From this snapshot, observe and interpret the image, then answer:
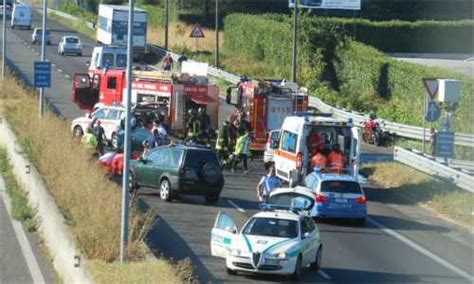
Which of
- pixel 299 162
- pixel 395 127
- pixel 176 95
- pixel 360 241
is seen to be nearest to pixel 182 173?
pixel 299 162

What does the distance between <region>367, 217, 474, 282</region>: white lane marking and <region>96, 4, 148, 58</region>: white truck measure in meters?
41.6

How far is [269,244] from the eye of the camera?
2153 cm

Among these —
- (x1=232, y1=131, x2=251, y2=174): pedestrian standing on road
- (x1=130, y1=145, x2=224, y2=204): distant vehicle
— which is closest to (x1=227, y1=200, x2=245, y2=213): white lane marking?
(x1=130, y1=145, x2=224, y2=204): distant vehicle

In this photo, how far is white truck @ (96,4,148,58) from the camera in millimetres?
69938

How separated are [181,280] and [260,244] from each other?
446 centimetres

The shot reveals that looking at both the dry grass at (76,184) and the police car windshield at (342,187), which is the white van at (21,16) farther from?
the police car windshield at (342,187)

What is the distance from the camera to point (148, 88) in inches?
1768

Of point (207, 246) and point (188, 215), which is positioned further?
point (188, 215)

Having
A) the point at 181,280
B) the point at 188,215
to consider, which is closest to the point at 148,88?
the point at 188,215

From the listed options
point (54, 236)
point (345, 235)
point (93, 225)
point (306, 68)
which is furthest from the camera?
point (306, 68)

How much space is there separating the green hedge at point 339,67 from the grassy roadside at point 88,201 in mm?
17096

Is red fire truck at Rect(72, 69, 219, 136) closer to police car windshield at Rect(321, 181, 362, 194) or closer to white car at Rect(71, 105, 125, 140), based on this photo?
white car at Rect(71, 105, 125, 140)

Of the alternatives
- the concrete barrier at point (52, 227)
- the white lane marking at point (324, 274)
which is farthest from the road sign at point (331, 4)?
the white lane marking at point (324, 274)

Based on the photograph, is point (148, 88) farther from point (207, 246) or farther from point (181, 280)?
point (181, 280)
